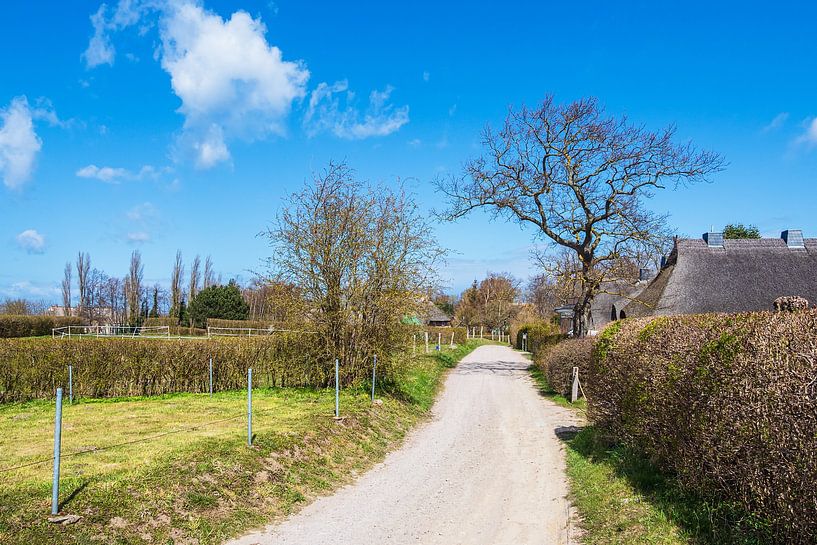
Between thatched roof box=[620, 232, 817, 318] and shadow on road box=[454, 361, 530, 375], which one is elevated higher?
thatched roof box=[620, 232, 817, 318]

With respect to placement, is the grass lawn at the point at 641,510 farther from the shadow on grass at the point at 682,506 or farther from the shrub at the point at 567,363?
the shrub at the point at 567,363

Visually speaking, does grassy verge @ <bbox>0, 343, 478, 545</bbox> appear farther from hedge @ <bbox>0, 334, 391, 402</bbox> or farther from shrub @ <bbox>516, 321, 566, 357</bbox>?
shrub @ <bbox>516, 321, 566, 357</bbox>

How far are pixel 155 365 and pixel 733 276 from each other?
22.7 metres

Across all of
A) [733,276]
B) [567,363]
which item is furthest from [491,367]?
[733,276]

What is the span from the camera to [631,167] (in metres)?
25.1

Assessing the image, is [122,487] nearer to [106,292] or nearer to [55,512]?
[55,512]

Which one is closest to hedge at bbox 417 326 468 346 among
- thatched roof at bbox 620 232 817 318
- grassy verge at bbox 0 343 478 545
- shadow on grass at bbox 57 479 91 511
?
thatched roof at bbox 620 232 817 318

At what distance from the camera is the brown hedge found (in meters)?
4.09

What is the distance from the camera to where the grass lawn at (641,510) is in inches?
200

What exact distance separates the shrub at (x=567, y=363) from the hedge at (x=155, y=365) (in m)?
5.77

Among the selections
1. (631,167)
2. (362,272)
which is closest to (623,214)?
(631,167)

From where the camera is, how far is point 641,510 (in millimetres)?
6324

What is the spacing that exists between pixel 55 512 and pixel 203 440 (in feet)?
10.3

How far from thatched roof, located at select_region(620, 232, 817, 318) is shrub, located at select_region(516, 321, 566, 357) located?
13.6 ft
